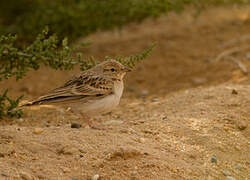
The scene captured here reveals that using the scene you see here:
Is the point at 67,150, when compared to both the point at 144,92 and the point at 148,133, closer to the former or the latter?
the point at 148,133

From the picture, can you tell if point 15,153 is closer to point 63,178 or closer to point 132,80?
point 63,178

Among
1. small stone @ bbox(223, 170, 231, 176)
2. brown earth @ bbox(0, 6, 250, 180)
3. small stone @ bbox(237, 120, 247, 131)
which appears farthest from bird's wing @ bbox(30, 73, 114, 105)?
small stone @ bbox(223, 170, 231, 176)

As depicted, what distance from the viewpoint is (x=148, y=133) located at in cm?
517

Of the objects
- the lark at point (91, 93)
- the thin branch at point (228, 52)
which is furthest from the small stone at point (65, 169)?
the thin branch at point (228, 52)

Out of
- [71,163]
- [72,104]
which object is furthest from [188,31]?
[71,163]

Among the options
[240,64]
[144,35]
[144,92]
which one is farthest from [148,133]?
[144,35]

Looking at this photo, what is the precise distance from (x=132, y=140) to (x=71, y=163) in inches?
32.2

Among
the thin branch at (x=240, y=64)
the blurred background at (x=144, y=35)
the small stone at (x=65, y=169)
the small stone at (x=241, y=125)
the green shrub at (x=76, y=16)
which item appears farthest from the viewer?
the green shrub at (x=76, y=16)

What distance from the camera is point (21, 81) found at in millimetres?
8930

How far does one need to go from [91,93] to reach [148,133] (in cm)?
86

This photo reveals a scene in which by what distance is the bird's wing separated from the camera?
17.2ft

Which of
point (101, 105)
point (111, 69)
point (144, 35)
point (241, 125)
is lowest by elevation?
point (144, 35)

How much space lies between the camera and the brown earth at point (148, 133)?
4297 millimetres

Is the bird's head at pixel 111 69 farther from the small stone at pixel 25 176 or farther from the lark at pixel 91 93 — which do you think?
the small stone at pixel 25 176
